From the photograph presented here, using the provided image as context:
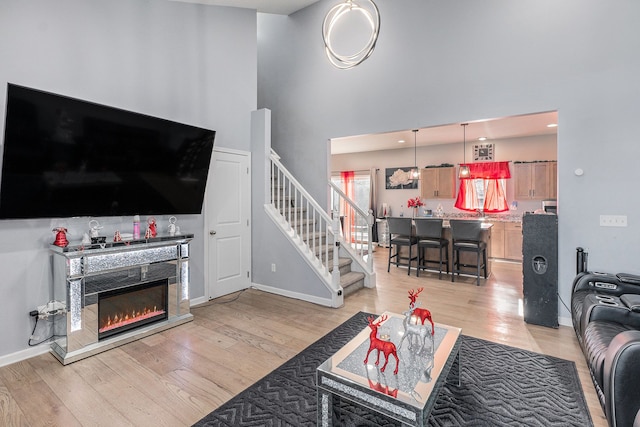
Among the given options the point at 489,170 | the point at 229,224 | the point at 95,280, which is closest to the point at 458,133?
the point at 489,170

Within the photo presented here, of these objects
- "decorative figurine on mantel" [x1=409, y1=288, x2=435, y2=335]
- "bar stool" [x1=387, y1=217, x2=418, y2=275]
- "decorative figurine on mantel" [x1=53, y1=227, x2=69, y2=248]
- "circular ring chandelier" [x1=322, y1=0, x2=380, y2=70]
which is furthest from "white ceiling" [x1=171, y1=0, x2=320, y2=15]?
"decorative figurine on mantel" [x1=409, y1=288, x2=435, y2=335]

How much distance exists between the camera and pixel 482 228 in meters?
5.05

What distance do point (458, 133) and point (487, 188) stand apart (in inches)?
68.9

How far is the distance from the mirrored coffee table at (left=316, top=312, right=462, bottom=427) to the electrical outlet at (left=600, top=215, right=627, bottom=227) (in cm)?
244

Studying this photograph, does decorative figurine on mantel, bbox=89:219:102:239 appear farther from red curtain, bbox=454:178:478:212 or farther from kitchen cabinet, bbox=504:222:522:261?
kitchen cabinet, bbox=504:222:522:261

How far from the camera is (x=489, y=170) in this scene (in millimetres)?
7336

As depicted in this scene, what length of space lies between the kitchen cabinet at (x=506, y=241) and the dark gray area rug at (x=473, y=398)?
4.66 m

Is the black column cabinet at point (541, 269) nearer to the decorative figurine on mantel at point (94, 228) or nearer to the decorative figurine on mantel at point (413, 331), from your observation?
the decorative figurine on mantel at point (413, 331)

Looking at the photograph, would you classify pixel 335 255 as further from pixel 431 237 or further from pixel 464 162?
pixel 464 162

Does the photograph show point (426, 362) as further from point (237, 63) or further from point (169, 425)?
point (237, 63)

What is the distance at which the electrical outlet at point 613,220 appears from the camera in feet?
10.3

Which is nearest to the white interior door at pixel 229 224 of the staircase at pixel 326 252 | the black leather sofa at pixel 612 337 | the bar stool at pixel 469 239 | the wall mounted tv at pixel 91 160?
the staircase at pixel 326 252

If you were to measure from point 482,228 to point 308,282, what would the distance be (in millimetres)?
3038

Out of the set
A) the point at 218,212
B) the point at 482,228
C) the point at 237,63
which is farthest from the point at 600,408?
the point at 237,63
